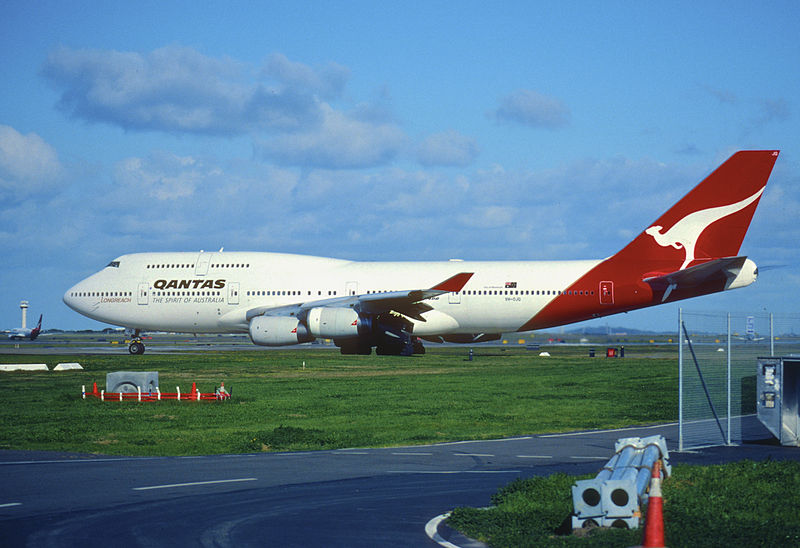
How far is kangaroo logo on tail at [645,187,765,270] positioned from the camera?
135 ft

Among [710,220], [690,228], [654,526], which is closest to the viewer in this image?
[654,526]

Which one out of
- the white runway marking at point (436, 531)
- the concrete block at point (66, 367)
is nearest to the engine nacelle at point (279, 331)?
the concrete block at point (66, 367)

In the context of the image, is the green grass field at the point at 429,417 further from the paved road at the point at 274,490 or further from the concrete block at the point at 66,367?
the paved road at the point at 274,490

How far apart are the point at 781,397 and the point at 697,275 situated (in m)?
23.4

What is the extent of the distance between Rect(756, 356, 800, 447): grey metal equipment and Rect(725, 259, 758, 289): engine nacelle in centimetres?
2230

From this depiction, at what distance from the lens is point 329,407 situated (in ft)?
81.7

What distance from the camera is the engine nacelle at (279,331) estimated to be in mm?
43156

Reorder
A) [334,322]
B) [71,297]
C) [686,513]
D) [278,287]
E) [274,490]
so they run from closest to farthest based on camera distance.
Answer: [686,513], [274,490], [334,322], [278,287], [71,297]

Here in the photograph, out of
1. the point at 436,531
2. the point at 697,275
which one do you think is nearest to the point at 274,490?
the point at 436,531

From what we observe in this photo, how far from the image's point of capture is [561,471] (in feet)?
46.1

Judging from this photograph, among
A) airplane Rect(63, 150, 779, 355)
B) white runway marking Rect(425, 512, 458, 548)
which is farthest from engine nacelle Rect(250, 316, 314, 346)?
white runway marking Rect(425, 512, 458, 548)

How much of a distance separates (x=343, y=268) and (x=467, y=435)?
28996 mm

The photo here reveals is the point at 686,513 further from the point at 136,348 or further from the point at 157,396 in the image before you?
the point at 136,348

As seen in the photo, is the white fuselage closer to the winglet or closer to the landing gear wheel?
the winglet
